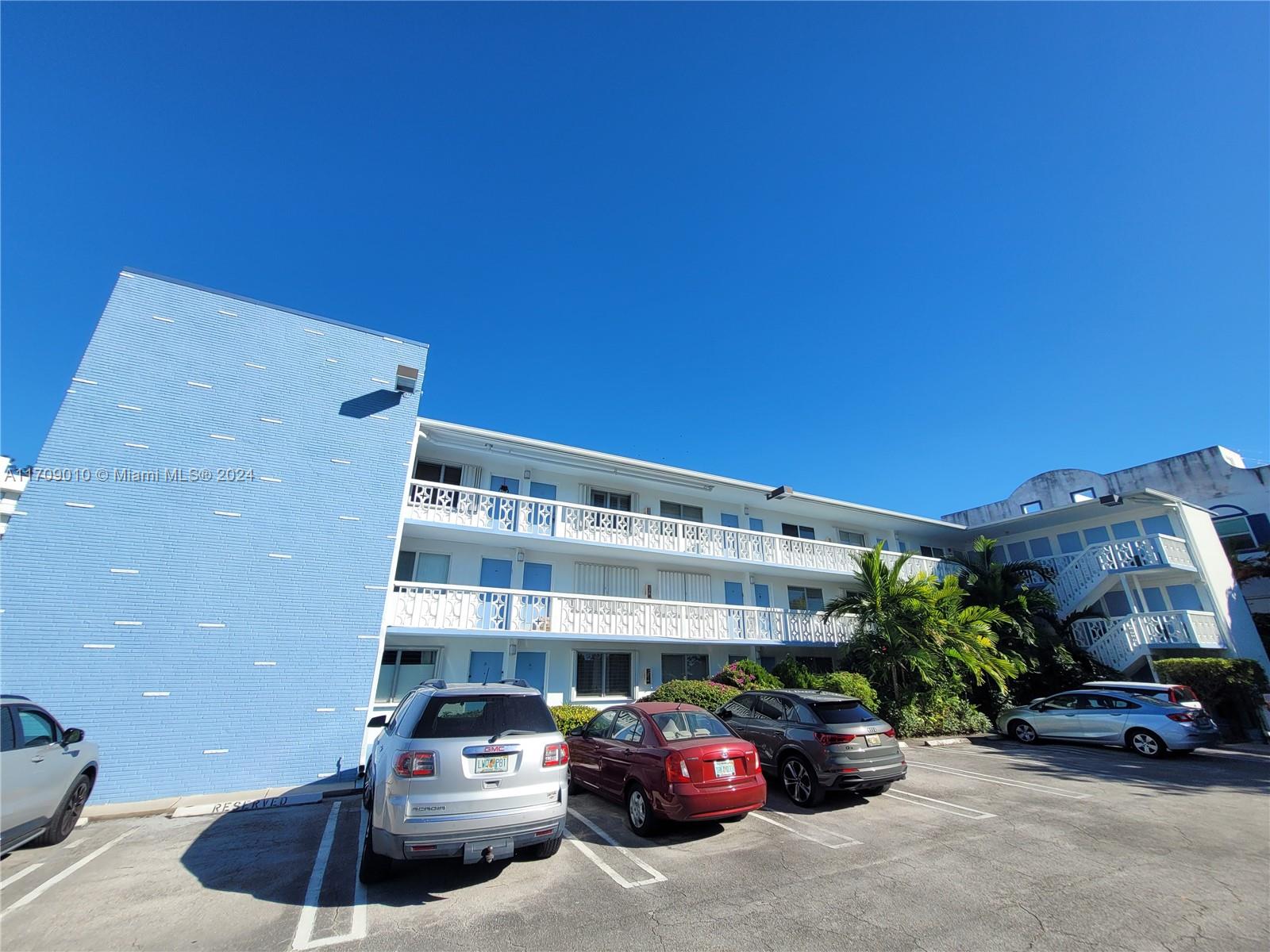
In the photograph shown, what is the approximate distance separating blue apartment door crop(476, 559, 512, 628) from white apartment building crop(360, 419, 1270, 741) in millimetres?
41

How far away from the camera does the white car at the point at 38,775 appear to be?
5105 millimetres

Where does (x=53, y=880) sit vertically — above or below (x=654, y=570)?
below

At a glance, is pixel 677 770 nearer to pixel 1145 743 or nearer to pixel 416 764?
pixel 416 764

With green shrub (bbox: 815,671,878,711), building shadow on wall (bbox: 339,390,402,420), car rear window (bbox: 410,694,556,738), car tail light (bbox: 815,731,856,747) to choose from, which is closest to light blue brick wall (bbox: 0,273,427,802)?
building shadow on wall (bbox: 339,390,402,420)

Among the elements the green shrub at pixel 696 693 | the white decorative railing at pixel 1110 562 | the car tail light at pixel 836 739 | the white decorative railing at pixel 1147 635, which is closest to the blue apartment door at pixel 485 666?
the green shrub at pixel 696 693

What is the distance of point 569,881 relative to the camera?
5.16 meters

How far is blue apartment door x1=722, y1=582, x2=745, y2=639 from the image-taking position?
15602 millimetres

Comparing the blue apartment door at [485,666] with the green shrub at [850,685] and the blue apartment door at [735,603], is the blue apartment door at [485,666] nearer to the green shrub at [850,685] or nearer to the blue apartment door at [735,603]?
the blue apartment door at [735,603]

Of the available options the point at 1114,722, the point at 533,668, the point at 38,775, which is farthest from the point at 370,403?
the point at 1114,722

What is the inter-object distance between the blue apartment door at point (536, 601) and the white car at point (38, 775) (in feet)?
25.4

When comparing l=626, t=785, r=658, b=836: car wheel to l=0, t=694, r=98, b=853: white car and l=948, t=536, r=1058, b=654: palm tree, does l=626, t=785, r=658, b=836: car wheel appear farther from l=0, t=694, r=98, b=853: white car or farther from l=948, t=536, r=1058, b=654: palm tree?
l=948, t=536, r=1058, b=654: palm tree

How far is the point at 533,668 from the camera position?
13.8 meters

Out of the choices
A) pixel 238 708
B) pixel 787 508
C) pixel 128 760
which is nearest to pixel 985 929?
pixel 238 708

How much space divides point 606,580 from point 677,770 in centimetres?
977
